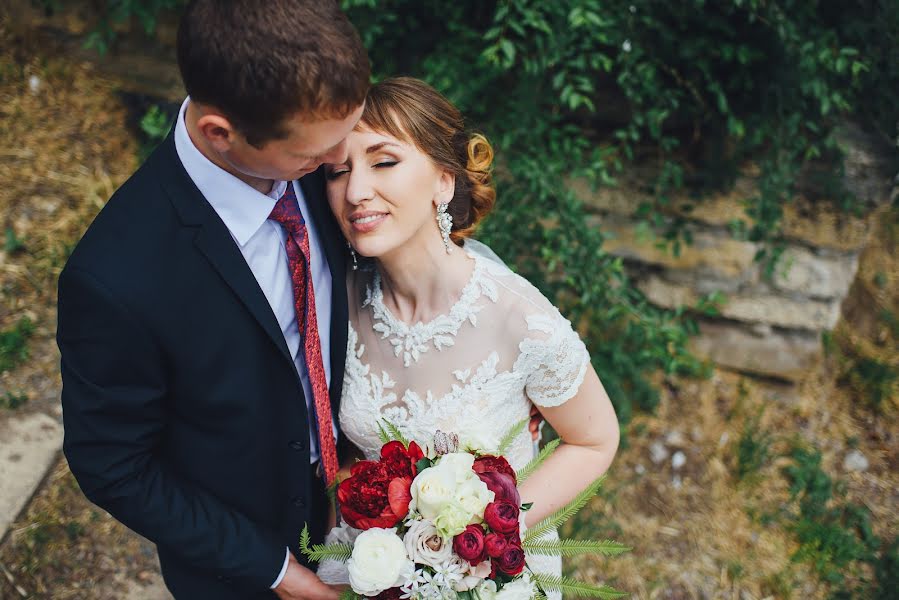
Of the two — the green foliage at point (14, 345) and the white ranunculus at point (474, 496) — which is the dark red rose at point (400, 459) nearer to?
the white ranunculus at point (474, 496)

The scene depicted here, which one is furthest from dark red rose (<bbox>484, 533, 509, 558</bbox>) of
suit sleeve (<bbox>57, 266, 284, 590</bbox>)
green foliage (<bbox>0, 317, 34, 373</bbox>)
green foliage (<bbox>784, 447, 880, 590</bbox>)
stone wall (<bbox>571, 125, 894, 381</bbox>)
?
green foliage (<bbox>0, 317, 34, 373</bbox>)

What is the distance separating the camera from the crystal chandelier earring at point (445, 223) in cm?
212

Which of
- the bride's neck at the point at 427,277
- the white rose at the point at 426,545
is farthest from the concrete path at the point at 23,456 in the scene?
the white rose at the point at 426,545

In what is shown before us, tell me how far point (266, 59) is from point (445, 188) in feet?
2.62

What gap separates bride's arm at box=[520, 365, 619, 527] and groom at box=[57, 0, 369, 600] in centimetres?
66

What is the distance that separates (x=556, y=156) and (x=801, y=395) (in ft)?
7.62

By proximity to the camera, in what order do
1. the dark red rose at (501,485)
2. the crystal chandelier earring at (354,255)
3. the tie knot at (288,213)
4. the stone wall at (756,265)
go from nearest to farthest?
1. the dark red rose at (501,485)
2. the tie knot at (288,213)
3. the crystal chandelier earring at (354,255)
4. the stone wall at (756,265)

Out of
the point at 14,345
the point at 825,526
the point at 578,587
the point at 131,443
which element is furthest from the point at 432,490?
the point at 825,526

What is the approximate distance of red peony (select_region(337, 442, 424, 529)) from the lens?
5.10ft

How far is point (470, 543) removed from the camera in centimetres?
144

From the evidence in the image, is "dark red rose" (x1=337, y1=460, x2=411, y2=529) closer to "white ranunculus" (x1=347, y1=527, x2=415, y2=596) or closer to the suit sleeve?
"white ranunculus" (x1=347, y1=527, x2=415, y2=596)

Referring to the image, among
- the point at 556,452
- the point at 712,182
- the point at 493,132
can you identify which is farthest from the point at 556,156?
the point at 556,452

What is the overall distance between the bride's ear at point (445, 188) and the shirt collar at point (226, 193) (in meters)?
0.52

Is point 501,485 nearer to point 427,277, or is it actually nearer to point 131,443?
point 427,277
